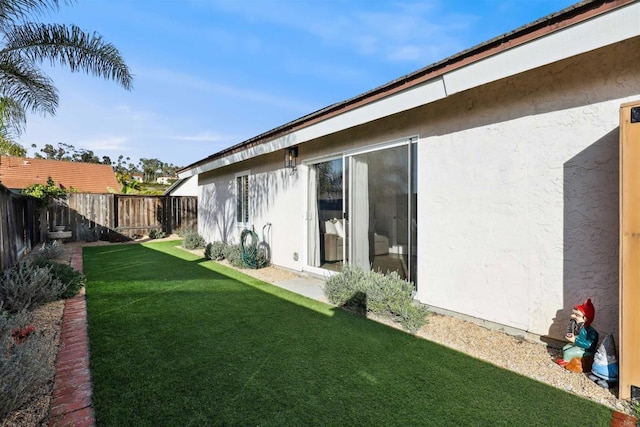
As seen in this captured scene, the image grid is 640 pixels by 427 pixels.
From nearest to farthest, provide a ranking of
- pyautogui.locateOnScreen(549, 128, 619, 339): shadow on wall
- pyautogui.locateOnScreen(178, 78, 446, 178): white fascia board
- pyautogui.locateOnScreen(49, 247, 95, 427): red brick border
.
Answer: pyautogui.locateOnScreen(49, 247, 95, 427): red brick border
pyautogui.locateOnScreen(549, 128, 619, 339): shadow on wall
pyautogui.locateOnScreen(178, 78, 446, 178): white fascia board

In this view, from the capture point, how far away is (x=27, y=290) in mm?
4988

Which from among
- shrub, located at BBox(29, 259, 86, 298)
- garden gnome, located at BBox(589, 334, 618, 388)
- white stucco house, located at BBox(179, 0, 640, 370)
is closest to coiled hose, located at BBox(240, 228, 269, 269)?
white stucco house, located at BBox(179, 0, 640, 370)

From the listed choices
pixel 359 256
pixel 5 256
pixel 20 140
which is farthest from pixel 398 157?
pixel 20 140

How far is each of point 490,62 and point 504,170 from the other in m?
1.34

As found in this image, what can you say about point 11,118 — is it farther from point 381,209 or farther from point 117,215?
point 381,209

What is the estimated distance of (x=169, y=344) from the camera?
12.8 feet

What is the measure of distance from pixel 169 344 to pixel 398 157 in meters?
4.52

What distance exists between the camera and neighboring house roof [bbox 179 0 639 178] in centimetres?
293

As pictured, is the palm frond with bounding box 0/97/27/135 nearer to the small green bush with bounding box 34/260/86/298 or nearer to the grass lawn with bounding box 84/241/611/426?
the small green bush with bounding box 34/260/86/298

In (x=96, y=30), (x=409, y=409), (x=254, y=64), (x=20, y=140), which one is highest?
(x=254, y=64)

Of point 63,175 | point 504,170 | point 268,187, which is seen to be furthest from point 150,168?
point 504,170

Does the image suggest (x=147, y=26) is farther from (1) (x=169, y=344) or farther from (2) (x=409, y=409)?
(2) (x=409, y=409)

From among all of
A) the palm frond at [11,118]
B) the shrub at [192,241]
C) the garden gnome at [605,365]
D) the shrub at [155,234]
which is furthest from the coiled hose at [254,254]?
the shrub at [155,234]

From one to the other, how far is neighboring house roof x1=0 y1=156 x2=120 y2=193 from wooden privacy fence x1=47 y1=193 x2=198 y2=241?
372 inches
